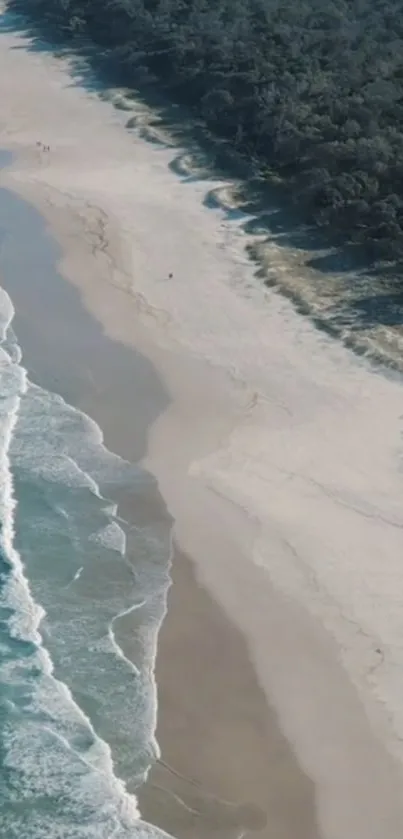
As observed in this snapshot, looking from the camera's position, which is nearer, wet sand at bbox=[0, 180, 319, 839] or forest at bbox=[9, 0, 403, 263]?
wet sand at bbox=[0, 180, 319, 839]

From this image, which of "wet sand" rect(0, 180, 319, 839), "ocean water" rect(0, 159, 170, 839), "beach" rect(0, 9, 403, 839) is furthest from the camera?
"beach" rect(0, 9, 403, 839)

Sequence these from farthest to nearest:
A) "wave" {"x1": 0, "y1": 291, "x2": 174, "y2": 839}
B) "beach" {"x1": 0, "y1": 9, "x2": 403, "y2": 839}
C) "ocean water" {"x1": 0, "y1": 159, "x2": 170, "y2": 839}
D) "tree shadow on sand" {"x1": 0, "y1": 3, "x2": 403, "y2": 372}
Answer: "tree shadow on sand" {"x1": 0, "y1": 3, "x2": 403, "y2": 372} → "beach" {"x1": 0, "y1": 9, "x2": 403, "y2": 839} → "ocean water" {"x1": 0, "y1": 159, "x2": 170, "y2": 839} → "wave" {"x1": 0, "y1": 291, "x2": 174, "y2": 839}

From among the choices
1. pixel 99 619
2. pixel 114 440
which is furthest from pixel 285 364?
pixel 99 619

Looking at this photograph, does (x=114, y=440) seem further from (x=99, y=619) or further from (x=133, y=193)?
(x=133, y=193)

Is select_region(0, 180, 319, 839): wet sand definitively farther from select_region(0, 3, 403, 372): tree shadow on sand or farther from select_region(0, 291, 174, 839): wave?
select_region(0, 3, 403, 372): tree shadow on sand

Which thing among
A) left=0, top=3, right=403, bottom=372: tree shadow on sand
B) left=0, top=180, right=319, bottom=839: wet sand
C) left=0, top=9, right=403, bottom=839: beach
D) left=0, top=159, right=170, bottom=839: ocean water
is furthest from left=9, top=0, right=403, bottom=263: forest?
left=0, top=159, right=170, bottom=839: ocean water

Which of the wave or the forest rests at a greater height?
the forest

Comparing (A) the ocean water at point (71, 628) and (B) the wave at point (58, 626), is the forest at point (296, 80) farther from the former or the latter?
(A) the ocean water at point (71, 628)
